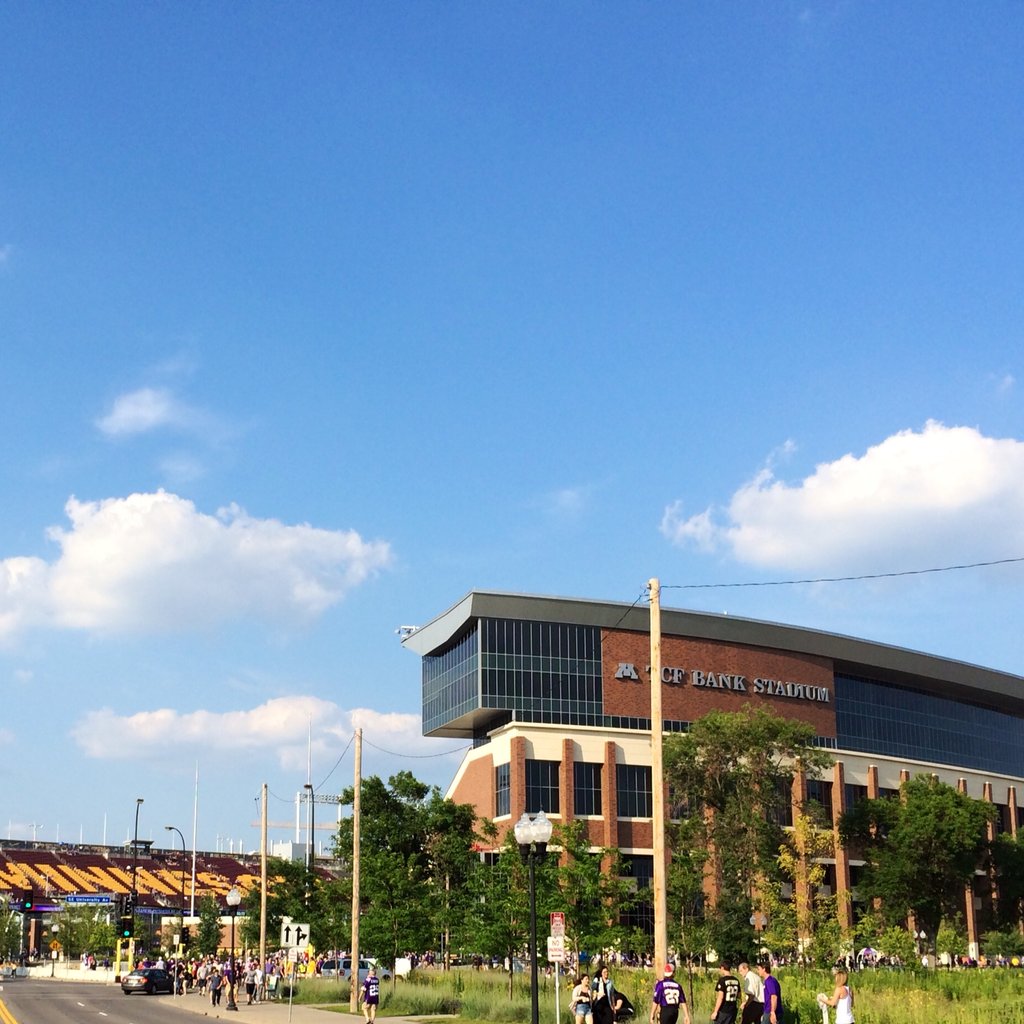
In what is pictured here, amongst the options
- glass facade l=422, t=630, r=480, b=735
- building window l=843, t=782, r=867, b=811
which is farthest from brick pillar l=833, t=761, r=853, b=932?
glass facade l=422, t=630, r=480, b=735

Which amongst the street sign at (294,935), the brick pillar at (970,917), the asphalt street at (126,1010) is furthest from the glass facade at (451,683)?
the street sign at (294,935)

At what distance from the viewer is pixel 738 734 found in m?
68.9

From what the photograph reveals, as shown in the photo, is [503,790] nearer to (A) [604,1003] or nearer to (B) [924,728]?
(B) [924,728]

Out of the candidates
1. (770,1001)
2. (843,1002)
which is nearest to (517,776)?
(770,1001)

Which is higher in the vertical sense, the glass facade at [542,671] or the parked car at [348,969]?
the glass facade at [542,671]

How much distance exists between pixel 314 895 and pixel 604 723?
2030cm

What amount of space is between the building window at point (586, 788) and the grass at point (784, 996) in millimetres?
23552

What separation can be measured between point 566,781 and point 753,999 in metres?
52.0

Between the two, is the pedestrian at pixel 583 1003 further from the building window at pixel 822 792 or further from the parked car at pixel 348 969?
the building window at pixel 822 792

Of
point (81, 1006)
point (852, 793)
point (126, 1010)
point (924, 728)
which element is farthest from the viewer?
point (924, 728)

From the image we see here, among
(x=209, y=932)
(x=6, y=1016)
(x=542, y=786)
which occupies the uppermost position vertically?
(x=542, y=786)

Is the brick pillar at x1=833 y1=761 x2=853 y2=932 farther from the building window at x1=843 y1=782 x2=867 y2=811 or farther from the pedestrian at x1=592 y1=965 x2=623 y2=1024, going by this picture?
the pedestrian at x1=592 y1=965 x2=623 y2=1024

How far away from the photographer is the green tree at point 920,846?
76.4 meters

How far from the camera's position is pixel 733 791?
7031 centimetres
